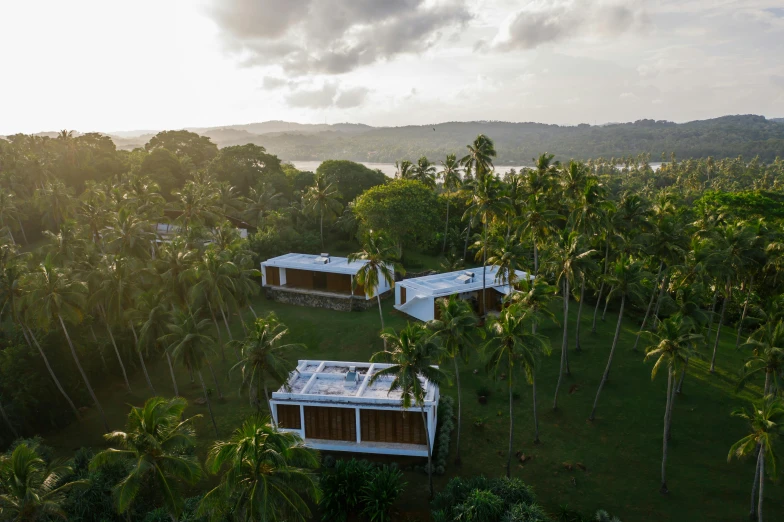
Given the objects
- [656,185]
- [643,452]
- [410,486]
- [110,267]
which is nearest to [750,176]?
[656,185]

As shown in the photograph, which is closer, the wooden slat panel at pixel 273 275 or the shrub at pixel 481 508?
the shrub at pixel 481 508

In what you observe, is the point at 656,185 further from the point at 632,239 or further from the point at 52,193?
the point at 52,193

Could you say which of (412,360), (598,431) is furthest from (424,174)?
(412,360)

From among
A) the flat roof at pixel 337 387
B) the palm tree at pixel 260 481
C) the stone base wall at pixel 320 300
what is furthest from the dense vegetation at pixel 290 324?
the stone base wall at pixel 320 300

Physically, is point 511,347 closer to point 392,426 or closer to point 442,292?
point 392,426

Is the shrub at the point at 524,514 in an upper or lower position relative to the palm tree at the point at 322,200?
lower

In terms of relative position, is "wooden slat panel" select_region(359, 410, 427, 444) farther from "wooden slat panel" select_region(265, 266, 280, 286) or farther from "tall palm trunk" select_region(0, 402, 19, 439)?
"wooden slat panel" select_region(265, 266, 280, 286)

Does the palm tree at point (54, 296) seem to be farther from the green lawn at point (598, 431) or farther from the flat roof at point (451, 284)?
the flat roof at point (451, 284)
